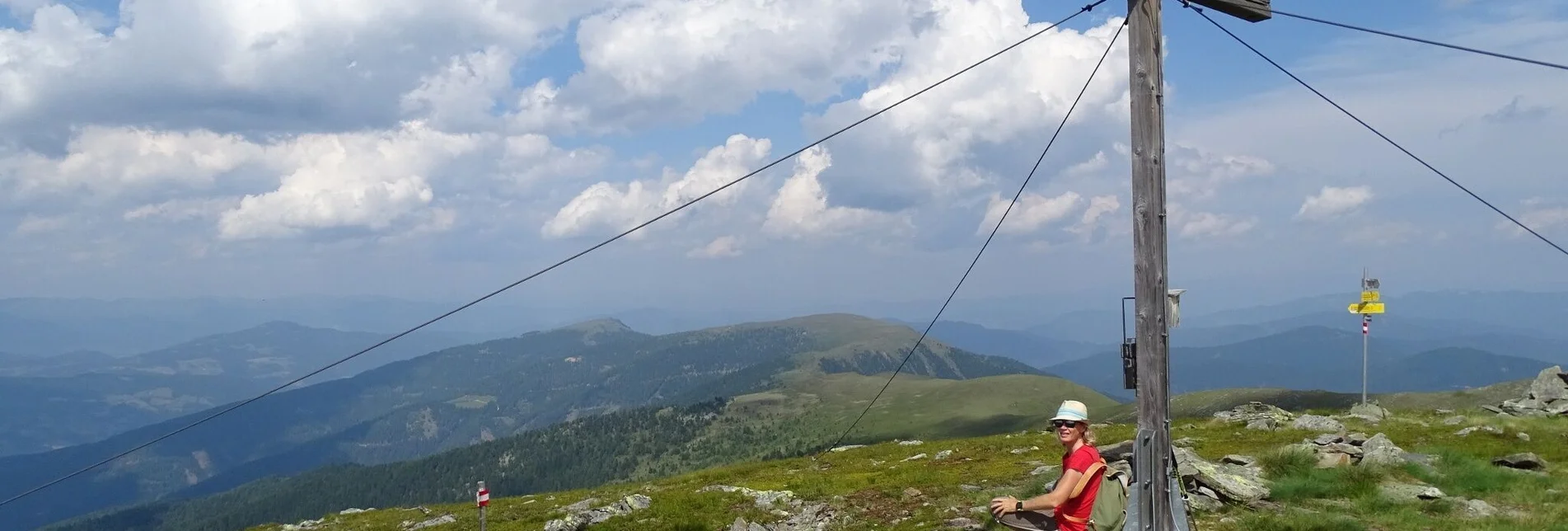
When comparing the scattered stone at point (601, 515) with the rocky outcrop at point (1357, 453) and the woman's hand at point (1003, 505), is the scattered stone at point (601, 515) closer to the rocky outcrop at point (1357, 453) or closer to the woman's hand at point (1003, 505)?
the woman's hand at point (1003, 505)

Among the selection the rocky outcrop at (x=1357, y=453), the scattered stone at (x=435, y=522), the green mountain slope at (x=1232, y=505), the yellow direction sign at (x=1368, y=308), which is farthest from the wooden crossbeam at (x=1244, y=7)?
the scattered stone at (x=435, y=522)

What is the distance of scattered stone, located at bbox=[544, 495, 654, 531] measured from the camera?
27.7 m

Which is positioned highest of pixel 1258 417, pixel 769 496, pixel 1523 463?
pixel 1523 463

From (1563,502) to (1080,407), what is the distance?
616 inches

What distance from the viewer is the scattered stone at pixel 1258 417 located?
4181 centimetres

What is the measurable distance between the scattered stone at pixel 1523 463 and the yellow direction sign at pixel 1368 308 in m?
18.2

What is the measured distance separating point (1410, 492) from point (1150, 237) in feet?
40.6

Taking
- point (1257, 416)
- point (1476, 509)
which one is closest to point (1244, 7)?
point (1476, 509)

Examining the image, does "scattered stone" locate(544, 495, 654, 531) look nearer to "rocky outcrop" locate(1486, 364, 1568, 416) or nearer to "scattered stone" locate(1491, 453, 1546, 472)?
"scattered stone" locate(1491, 453, 1546, 472)

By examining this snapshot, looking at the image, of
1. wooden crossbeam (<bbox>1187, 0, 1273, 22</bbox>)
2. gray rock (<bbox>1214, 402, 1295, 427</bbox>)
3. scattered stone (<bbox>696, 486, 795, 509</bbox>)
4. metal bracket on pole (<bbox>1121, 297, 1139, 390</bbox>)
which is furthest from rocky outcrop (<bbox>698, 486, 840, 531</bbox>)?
gray rock (<bbox>1214, 402, 1295, 427</bbox>)

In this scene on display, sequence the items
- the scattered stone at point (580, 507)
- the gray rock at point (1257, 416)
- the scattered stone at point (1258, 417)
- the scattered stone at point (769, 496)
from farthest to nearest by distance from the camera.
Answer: the gray rock at point (1257, 416) < the scattered stone at point (1258, 417) < the scattered stone at point (580, 507) < the scattered stone at point (769, 496)

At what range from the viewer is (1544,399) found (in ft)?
134

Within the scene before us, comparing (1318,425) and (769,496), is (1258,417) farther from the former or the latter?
(769,496)

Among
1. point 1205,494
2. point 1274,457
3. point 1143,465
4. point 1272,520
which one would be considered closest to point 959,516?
point 1205,494
